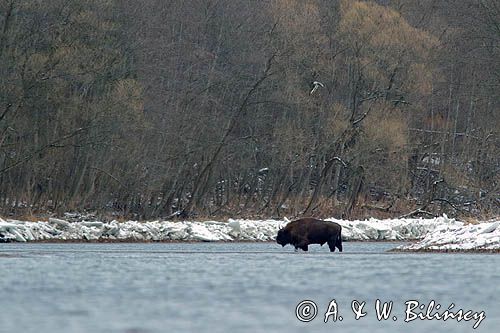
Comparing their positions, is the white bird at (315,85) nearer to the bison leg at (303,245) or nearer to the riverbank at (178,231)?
the riverbank at (178,231)

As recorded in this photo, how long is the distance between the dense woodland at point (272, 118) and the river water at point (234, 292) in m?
22.0

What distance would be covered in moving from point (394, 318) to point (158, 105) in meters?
39.0

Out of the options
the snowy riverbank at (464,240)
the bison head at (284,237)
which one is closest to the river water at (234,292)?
the snowy riverbank at (464,240)

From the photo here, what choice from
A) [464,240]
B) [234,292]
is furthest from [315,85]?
[234,292]

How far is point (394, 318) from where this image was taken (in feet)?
45.2

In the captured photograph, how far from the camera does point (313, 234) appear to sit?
3297cm

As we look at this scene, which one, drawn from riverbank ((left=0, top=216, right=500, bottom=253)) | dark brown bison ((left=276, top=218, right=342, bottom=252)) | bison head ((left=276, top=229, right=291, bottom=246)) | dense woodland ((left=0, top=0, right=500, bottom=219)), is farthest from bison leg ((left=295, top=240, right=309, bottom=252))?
dense woodland ((left=0, top=0, right=500, bottom=219))

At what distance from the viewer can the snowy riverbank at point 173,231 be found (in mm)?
39375

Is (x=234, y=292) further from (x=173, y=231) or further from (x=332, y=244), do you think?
(x=173, y=231)

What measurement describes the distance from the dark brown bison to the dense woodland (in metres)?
14.2

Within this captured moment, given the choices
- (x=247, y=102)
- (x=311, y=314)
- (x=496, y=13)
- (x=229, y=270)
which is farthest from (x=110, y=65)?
(x=311, y=314)

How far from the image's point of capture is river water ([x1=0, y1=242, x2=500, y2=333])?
13234 mm

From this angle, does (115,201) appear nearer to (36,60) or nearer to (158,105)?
(158,105)

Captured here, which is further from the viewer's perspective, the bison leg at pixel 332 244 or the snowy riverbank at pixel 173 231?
the snowy riverbank at pixel 173 231
